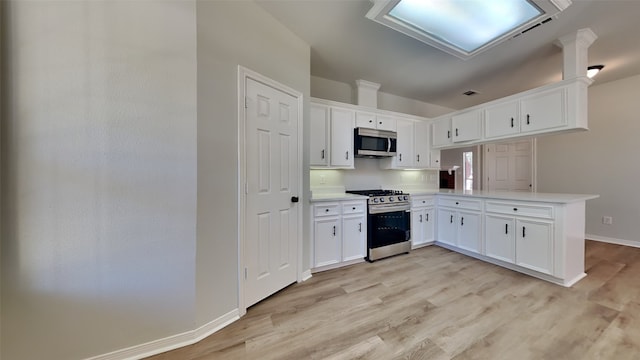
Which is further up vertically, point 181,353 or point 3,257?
point 3,257

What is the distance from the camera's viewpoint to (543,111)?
2762 millimetres

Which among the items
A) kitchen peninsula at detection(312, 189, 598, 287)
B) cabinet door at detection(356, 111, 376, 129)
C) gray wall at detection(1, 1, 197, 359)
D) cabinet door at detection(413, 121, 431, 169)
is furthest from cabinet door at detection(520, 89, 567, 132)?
gray wall at detection(1, 1, 197, 359)

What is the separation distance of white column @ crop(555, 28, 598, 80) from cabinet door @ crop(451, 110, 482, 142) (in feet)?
3.34

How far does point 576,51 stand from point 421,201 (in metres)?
2.42

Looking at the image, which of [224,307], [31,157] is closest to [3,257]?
[31,157]

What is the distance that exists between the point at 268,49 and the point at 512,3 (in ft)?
6.61

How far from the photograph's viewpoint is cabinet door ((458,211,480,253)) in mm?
3236

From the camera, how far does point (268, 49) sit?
2.22 meters

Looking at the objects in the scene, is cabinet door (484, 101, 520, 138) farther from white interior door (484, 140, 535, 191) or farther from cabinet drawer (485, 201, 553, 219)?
white interior door (484, 140, 535, 191)

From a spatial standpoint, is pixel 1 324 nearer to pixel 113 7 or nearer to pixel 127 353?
pixel 127 353

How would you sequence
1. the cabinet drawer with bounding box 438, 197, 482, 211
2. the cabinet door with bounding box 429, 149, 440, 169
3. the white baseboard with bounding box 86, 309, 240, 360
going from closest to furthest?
the white baseboard with bounding box 86, 309, 240, 360 → the cabinet drawer with bounding box 438, 197, 482, 211 → the cabinet door with bounding box 429, 149, 440, 169

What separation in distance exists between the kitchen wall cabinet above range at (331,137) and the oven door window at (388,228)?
876mm

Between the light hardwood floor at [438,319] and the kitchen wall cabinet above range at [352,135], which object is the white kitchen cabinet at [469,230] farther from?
the kitchen wall cabinet above range at [352,135]

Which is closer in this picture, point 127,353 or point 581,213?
point 127,353
